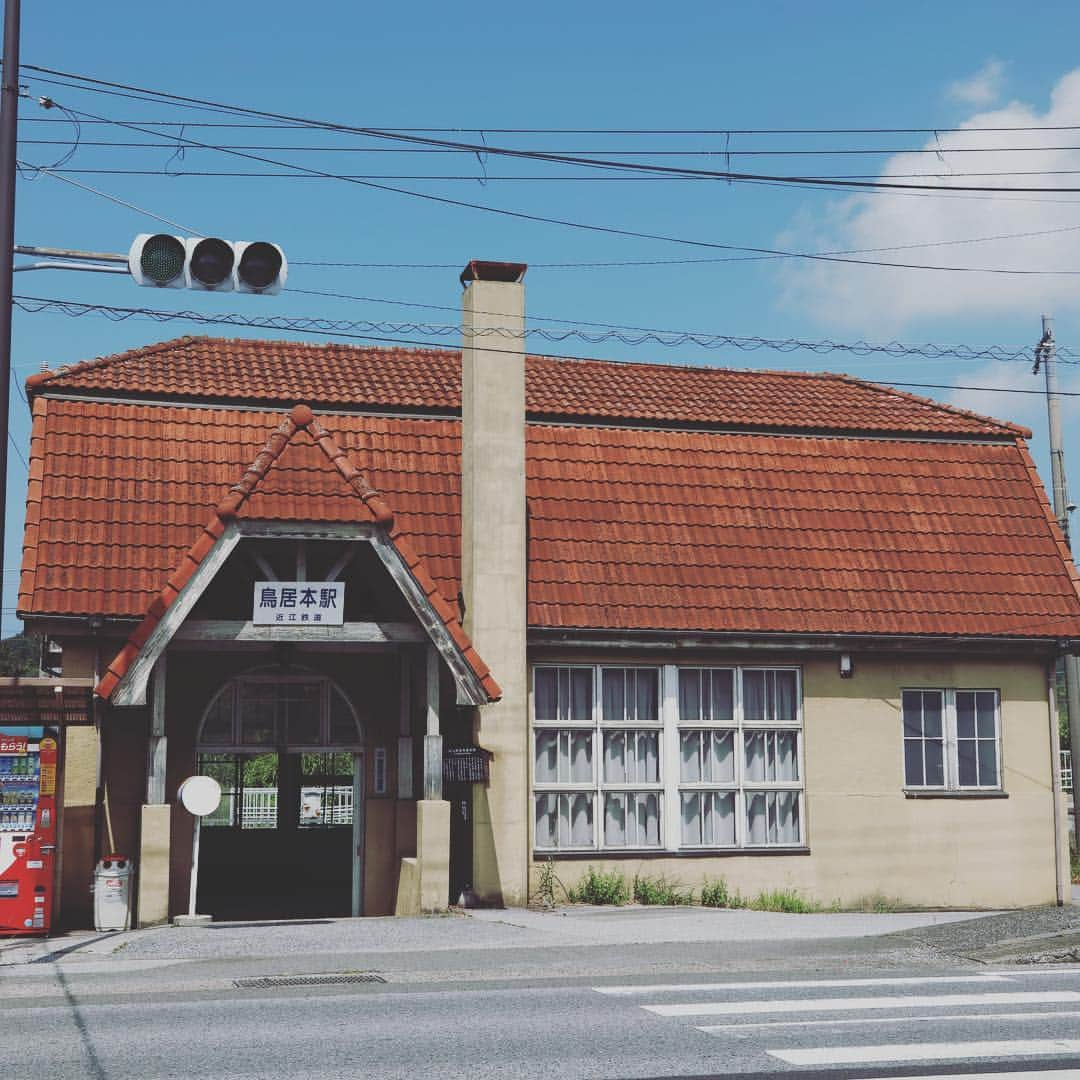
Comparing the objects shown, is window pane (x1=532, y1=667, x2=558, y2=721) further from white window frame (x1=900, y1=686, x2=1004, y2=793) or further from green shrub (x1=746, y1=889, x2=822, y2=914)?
white window frame (x1=900, y1=686, x2=1004, y2=793)

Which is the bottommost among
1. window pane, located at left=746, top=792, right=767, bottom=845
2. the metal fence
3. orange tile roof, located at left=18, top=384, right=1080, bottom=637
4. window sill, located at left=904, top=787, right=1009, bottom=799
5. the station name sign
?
the metal fence

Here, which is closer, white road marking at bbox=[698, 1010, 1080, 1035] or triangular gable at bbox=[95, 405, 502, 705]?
white road marking at bbox=[698, 1010, 1080, 1035]

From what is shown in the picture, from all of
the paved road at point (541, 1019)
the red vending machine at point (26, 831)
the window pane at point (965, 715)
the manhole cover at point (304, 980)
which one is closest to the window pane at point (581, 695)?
the window pane at point (965, 715)

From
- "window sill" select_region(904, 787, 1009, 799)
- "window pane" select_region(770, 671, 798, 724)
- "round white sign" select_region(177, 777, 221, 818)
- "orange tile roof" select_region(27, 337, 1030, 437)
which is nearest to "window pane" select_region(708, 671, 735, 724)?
"window pane" select_region(770, 671, 798, 724)

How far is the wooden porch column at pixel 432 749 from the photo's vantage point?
17516 mm

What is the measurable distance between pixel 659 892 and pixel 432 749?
12.9ft

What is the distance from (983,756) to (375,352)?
11.5 meters

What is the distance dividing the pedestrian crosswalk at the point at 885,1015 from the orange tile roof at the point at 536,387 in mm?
11314

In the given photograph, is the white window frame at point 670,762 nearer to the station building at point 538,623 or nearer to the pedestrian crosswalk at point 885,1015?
the station building at point 538,623

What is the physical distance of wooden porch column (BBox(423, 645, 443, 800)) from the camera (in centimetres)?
1752

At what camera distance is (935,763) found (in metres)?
20.9

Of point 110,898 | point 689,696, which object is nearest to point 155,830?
point 110,898

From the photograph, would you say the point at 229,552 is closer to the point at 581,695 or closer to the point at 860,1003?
the point at 581,695

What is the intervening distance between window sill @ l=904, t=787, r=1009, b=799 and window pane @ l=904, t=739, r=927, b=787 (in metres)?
0.13
